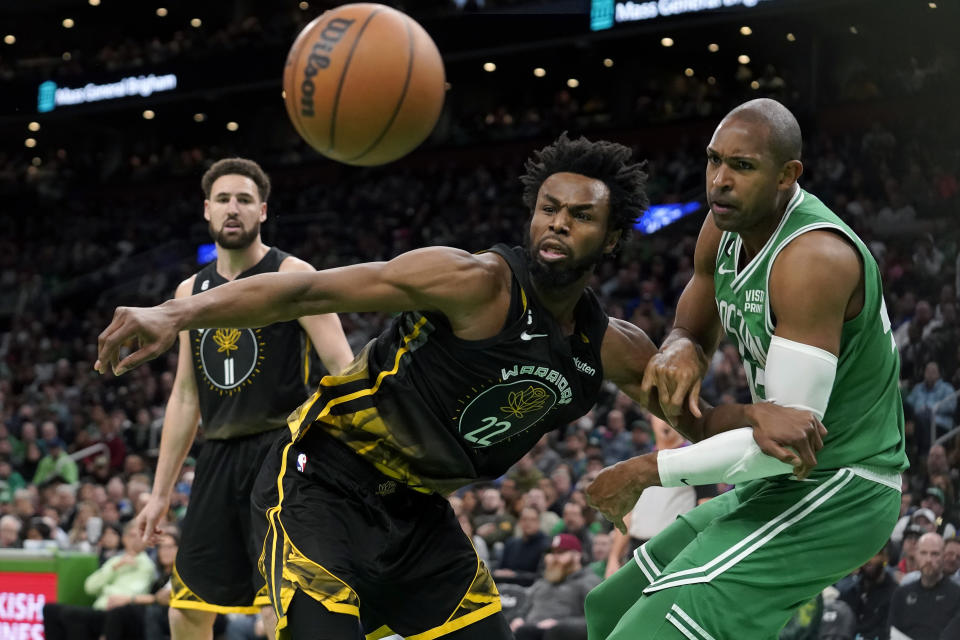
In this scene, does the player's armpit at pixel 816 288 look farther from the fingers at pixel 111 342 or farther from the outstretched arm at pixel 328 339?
the outstretched arm at pixel 328 339

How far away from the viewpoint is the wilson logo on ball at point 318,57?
14.2 ft

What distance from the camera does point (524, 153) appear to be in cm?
2161

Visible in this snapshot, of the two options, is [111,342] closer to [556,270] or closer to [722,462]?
[556,270]

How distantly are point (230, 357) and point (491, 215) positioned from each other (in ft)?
47.0

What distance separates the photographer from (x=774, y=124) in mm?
3291

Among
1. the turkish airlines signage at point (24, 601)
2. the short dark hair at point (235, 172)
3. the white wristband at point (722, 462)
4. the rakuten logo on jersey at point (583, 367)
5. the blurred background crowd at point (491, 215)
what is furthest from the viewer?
the turkish airlines signage at point (24, 601)

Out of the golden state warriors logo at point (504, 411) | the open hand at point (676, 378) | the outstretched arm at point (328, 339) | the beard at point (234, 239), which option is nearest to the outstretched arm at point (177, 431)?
the beard at point (234, 239)

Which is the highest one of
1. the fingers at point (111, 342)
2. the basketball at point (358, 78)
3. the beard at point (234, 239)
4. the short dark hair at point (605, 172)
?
the basketball at point (358, 78)

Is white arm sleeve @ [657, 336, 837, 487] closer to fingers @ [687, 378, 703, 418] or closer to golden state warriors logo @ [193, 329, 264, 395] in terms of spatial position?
fingers @ [687, 378, 703, 418]

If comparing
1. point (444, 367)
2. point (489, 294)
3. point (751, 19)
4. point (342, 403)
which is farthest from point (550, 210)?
point (751, 19)

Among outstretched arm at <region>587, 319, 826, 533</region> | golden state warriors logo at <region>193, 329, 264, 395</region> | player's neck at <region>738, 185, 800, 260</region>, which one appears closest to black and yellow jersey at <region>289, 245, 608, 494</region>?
outstretched arm at <region>587, 319, 826, 533</region>

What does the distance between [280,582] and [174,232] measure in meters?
21.1

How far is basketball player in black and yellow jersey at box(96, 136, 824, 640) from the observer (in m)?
3.44

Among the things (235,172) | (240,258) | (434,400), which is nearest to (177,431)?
(240,258)
